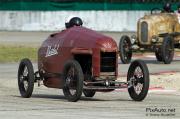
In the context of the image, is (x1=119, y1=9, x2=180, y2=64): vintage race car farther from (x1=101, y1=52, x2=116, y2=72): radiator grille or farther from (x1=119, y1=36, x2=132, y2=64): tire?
(x1=101, y1=52, x2=116, y2=72): radiator grille

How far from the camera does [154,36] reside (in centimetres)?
2781

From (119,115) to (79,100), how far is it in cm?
298

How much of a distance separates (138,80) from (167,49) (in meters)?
11.9

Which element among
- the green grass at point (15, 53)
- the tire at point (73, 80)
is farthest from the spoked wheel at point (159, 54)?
the tire at point (73, 80)

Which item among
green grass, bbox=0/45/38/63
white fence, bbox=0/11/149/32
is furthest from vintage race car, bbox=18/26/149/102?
white fence, bbox=0/11/149/32

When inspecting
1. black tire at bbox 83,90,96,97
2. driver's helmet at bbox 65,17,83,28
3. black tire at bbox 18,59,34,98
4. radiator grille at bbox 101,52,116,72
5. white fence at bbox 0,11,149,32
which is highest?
driver's helmet at bbox 65,17,83,28

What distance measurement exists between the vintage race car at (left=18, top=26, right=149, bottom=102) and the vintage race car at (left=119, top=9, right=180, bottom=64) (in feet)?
37.7

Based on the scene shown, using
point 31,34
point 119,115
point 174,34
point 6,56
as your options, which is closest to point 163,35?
point 174,34

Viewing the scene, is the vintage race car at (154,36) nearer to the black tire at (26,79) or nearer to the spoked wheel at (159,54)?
the spoked wheel at (159,54)

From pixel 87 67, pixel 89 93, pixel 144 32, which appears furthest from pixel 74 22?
pixel 144 32

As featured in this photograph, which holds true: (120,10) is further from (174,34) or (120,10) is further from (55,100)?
(55,100)

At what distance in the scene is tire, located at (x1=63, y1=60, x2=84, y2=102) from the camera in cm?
1448

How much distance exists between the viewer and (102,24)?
47.8m

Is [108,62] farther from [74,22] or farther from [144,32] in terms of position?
[144,32]
